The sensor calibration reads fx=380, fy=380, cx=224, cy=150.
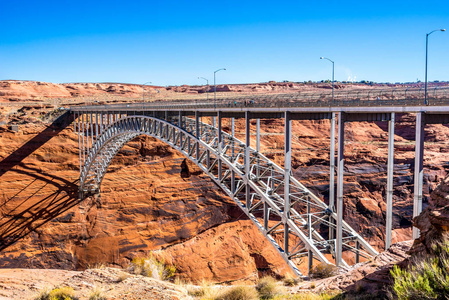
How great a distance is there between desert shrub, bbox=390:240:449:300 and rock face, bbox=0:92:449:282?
91.5 feet

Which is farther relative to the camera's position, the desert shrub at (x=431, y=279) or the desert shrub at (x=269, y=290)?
the desert shrub at (x=269, y=290)

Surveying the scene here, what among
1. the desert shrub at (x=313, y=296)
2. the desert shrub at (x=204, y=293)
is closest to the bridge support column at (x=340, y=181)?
the desert shrub at (x=313, y=296)

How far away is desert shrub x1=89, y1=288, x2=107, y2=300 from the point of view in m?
10.3

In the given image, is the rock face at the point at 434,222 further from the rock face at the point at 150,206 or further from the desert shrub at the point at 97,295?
the rock face at the point at 150,206

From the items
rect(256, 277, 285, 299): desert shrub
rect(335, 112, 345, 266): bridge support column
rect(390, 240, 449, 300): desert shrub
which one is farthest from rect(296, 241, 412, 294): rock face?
rect(335, 112, 345, 266): bridge support column

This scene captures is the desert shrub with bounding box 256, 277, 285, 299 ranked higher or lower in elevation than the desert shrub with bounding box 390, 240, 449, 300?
lower

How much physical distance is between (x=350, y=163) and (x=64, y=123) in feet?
98.4

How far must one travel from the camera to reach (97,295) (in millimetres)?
10539

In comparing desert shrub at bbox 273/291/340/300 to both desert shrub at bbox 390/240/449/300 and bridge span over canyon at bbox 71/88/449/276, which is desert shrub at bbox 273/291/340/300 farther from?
bridge span over canyon at bbox 71/88/449/276

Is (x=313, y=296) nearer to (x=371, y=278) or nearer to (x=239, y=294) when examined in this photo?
(x=371, y=278)

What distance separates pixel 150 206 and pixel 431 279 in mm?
31292

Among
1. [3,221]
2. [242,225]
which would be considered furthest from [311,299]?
[3,221]

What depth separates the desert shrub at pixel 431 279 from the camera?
21.5 feet

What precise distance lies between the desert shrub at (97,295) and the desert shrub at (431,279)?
750 cm
